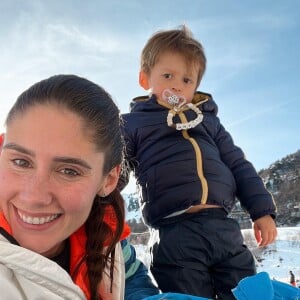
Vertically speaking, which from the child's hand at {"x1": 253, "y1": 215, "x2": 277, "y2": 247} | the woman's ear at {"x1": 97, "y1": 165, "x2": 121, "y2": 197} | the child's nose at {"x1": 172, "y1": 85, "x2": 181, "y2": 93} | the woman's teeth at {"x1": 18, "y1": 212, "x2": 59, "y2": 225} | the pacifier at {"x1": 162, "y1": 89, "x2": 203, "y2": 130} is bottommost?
the child's hand at {"x1": 253, "y1": 215, "x2": 277, "y2": 247}

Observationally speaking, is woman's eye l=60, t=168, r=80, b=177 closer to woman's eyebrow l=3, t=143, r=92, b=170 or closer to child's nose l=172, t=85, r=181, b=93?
woman's eyebrow l=3, t=143, r=92, b=170

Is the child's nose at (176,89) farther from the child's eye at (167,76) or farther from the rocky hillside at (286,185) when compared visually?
the rocky hillside at (286,185)

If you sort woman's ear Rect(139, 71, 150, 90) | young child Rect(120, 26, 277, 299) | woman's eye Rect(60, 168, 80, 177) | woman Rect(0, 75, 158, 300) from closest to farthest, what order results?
woman Rect(0, 75, 158, 300) < woman's eye Rect(60, 168, 80, 177) < young child Rect(120, 26, 277, 299) < woman's ear Rect(139, 71, 150, 90)

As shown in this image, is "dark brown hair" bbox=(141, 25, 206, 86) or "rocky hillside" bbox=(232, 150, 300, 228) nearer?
"dark brown hair" bbox=(141, 25, 206, 86)

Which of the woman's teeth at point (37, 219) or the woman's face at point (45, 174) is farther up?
the woman's face at point (45, 174)

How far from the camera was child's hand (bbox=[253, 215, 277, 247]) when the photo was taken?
2352mm

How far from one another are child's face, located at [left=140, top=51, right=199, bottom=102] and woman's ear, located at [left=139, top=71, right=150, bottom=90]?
0.10m

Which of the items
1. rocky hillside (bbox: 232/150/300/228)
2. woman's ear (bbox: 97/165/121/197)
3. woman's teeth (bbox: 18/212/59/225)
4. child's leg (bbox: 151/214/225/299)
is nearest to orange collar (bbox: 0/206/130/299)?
woman's ear (bbox: 97/165/121/197)

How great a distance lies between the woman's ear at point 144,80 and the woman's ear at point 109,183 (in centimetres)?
113

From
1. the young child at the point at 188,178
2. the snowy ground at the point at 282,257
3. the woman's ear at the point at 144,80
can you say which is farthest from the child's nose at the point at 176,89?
the snowy ground at the point at 282,257

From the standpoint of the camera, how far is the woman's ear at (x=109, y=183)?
1649 mm

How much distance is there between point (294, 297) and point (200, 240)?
912 mm

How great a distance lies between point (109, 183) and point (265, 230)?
1.11 metres

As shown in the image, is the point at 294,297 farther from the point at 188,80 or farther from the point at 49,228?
the point at 188,80
